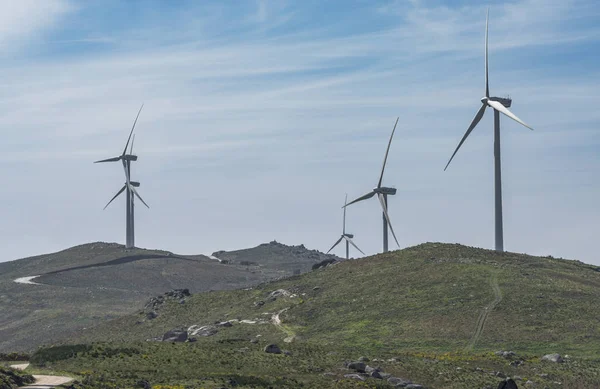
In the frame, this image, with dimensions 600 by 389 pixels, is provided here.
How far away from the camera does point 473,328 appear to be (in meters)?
117

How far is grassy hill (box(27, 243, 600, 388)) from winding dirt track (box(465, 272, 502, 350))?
353mm

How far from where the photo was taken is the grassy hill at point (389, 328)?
263 feet

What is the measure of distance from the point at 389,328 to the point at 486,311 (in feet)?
40.3

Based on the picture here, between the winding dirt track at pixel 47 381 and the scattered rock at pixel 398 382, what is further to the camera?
the scattered rock at pixel 398 382

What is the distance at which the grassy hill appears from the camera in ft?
263

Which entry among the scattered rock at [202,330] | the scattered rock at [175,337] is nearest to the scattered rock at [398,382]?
the scattered rock at [175,337]

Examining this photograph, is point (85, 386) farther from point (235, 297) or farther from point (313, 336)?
point (235, 297)

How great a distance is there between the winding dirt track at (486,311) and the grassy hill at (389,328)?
13.9 inches

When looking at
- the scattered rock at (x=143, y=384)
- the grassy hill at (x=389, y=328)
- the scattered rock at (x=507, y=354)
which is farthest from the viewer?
the scattered rock at (x=507, y=354)

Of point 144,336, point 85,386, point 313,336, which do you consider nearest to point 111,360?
point 85,386

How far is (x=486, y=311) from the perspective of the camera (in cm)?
12362

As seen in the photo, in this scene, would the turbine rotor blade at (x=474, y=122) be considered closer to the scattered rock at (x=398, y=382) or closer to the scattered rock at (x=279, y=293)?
the scattered rock at (x=279, y=293)

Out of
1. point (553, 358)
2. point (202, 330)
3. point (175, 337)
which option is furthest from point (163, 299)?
point (553, 358)

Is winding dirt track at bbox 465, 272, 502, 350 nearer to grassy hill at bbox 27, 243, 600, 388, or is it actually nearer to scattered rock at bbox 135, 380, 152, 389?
grassy hill at bbox 27, 243, 600, 388
